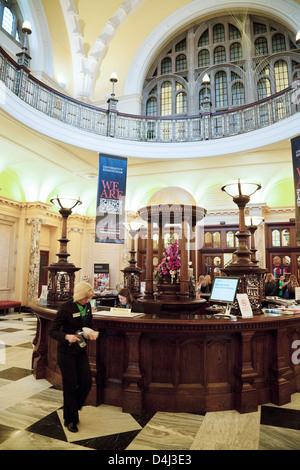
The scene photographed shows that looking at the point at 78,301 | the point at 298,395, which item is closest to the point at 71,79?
the point at 78,301

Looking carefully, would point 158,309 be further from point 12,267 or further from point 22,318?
point 12,267

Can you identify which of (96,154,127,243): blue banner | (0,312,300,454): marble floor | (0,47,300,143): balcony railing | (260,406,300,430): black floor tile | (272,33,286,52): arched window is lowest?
(260,406,300,430): black floor tile

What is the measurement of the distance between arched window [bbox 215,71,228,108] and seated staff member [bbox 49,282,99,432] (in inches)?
552

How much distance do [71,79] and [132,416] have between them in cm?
1454

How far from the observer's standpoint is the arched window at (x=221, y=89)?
14.6 meters

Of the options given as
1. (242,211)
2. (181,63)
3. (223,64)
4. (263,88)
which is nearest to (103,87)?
(181,63)

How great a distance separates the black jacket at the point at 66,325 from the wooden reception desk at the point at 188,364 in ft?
1.99

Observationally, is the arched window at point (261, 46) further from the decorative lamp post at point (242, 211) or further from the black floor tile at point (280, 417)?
the black floor tile at point (280, 417)

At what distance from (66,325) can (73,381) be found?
20.5 inches

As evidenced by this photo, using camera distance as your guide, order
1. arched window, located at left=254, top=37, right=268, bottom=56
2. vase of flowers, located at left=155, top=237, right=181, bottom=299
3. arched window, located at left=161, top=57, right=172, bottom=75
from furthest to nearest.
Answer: arched window, located at left=161, top=57, right=172, bottom=75
arched window, located at left=254, top=37, right=268, bottom=56
vase of flowers, located at left=155, top=237, right=181, bottom=299

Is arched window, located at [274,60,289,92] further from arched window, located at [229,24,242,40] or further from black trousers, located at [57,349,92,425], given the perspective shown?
black trousers, located at [57,349,92,425]

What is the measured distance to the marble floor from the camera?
2.67 meters

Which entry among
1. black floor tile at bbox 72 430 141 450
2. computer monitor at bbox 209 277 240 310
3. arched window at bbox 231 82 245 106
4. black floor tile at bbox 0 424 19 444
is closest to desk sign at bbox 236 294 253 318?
computer monitor at bbox 209 277 240 310

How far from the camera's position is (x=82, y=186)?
14.5 metres
